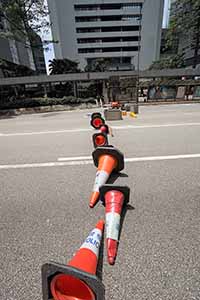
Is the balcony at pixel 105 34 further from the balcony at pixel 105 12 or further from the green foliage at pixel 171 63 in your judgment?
the green foliage at pixel 171 63

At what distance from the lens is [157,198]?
2.75 m

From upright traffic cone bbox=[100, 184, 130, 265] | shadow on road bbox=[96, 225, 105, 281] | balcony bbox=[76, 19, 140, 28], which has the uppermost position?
balcony bbox=[76, 19, 140, 28]

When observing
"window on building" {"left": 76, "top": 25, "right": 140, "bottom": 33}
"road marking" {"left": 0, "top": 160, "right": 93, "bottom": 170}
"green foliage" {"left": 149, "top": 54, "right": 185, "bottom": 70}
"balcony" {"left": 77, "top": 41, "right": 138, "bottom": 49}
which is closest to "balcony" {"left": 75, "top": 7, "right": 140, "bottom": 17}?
"window on building" {"left": 76, "top": 25, "right": 140, "bottom": 33}

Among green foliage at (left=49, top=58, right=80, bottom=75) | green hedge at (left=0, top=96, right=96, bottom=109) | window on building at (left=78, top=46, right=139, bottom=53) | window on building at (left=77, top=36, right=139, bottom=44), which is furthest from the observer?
window on building at (left=78, top=46, right=139, bottom=53)

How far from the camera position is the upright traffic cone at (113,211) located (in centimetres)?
183

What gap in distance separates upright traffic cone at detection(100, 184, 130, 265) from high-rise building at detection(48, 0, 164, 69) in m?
60.9

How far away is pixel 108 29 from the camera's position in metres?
54.3

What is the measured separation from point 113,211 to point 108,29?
63843 millimetres

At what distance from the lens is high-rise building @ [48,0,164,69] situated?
173 feet

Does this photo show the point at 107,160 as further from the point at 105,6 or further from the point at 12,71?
the point at 105,6

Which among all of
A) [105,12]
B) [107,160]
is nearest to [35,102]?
[107,160]

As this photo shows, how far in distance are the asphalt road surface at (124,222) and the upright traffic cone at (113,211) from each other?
0.10 meters

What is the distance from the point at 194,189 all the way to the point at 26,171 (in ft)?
11.1

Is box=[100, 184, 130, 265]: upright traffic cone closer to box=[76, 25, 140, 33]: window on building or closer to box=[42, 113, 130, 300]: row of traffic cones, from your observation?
box=[42, 113, 130, 300]: row of traffic cones
